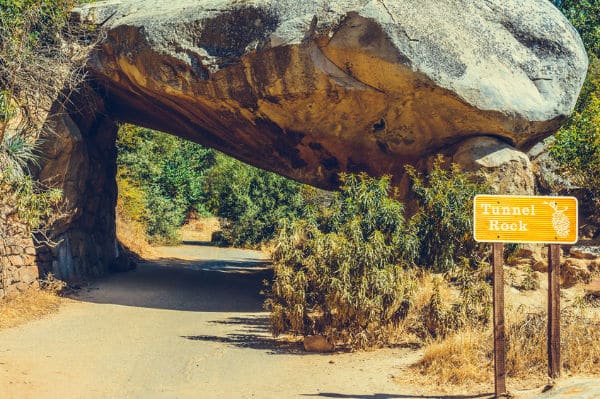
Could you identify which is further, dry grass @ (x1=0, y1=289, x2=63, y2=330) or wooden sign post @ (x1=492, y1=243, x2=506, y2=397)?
dry grass @ (x1=0, y1=289, x2=63, y2=330)

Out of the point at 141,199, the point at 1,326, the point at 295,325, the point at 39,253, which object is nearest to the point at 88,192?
the point at 39,253

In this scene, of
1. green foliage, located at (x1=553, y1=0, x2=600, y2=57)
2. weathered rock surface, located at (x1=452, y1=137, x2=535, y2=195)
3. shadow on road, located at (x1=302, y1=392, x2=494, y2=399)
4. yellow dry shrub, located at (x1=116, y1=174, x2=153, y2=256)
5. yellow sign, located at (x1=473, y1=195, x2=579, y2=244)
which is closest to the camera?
yellow sign, located at (x1=473, y1=195, x2=579, y2=244)

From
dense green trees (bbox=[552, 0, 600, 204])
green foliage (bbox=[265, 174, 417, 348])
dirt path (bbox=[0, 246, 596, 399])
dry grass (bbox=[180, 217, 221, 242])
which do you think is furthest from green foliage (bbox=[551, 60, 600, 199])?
dry grass (bbox=[180, 217, 221, 242])

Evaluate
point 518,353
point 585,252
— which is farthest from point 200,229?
point 518,353

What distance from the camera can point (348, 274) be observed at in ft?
29.8

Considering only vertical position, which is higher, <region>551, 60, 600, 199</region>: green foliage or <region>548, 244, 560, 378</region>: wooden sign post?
<region>551, 60, 600, 199</region>: green foliage

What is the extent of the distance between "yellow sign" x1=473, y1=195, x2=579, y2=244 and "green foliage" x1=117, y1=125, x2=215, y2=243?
18.3m

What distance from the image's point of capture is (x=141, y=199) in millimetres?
24641

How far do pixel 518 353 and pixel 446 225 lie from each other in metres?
2.67

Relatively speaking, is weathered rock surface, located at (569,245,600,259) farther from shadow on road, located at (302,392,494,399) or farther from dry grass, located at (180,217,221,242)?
dry grass, located at (180,217,221,242)

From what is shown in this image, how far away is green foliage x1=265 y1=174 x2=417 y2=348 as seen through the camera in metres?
9.07

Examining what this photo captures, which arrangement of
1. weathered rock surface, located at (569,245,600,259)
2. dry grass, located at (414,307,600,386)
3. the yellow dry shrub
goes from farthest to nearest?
the yellow dry shrub → weathered rock surface, located at (569,245,600,259) → dry grass, located at (414,307,600,386)

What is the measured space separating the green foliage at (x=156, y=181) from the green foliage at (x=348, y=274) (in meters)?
14.9

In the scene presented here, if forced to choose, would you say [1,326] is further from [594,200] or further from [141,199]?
[141,199]
